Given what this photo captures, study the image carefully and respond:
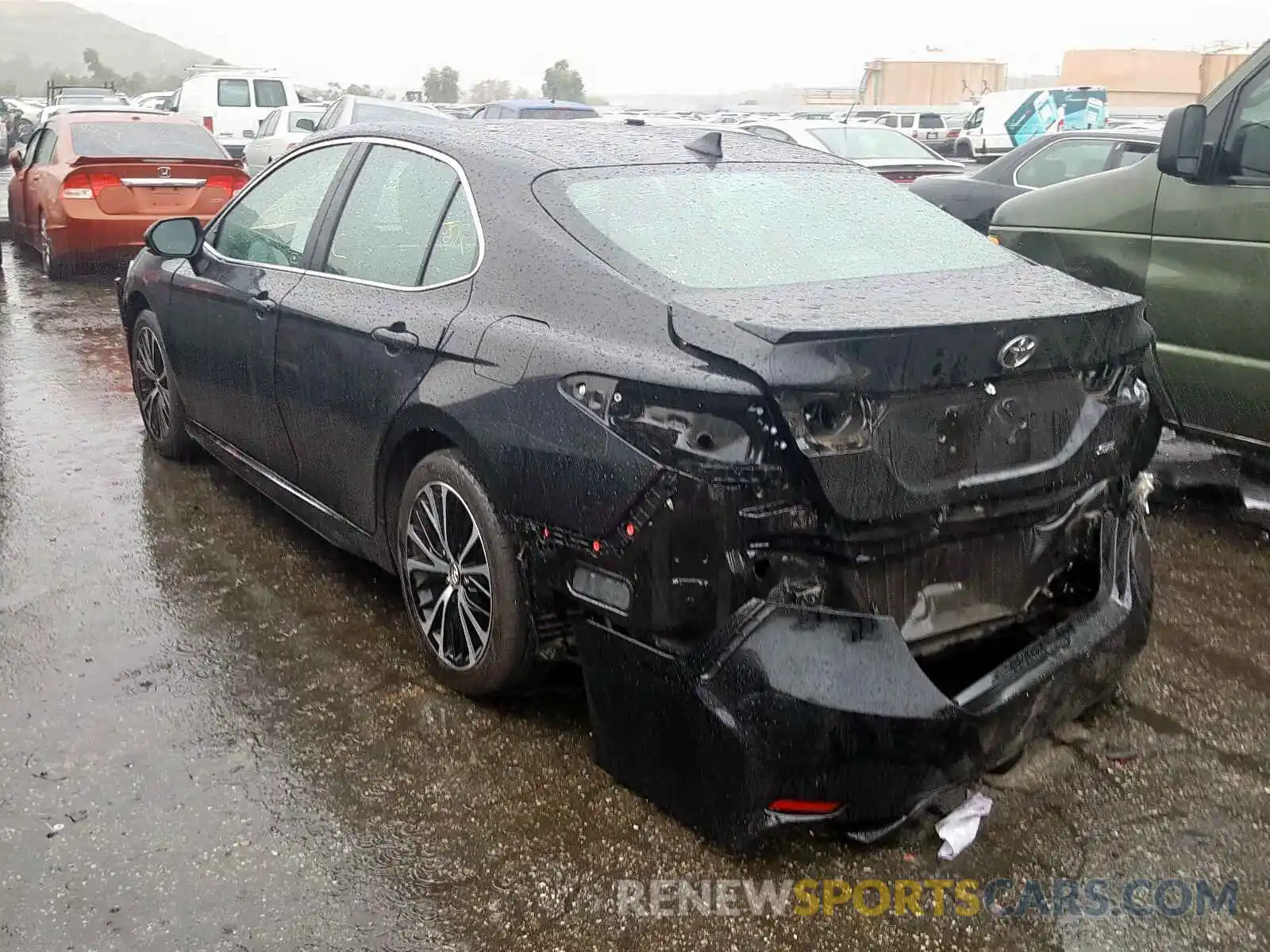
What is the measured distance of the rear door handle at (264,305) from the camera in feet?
13.6

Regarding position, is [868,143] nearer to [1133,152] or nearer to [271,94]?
[1133,152]

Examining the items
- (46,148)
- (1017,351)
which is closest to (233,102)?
(46,148)

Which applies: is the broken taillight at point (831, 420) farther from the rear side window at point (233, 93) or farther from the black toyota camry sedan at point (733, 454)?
the rear side window at point (233, 93)

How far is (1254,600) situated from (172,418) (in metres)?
4.38

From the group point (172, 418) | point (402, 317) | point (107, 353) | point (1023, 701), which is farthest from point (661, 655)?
point (107, 353)

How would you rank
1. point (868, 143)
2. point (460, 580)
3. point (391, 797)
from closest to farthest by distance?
point (391, 797) → point (460, 580) → point (868, 143)

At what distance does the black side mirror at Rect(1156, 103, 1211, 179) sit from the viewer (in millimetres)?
4723

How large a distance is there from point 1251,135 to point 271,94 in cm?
2264

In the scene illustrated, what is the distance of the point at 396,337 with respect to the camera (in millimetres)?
3467

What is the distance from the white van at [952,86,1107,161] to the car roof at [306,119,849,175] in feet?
84.7

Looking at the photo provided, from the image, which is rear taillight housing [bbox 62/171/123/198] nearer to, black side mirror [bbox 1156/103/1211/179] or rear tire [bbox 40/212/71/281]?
rear tire [bbox 40/212/71/281]

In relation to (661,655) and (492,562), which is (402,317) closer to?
(492,562)

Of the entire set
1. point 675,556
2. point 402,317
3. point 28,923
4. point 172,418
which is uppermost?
point 402,317

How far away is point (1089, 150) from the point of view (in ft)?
31.0
